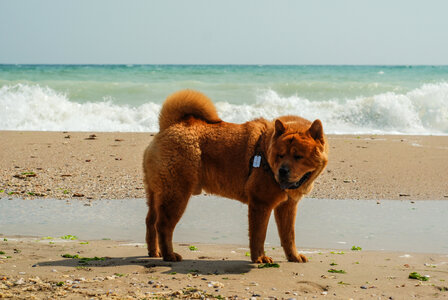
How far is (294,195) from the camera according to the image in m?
5.34

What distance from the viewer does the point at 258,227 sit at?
538 centimetres

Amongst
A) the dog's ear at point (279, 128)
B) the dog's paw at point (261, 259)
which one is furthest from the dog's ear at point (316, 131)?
the dog's paw at point (261, 259)

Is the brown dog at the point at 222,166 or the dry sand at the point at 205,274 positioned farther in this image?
the brown dog at the point at 222,166

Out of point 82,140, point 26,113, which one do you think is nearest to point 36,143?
point 82,140

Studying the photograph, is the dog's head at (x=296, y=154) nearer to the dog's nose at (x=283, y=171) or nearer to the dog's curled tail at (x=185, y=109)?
the dog's nose at (x=283, y=171)

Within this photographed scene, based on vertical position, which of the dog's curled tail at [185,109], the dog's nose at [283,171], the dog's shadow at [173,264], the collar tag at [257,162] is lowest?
the dog's shadow at [173,264]

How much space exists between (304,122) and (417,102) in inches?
707

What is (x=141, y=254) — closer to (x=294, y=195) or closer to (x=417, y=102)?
(x=294, y=195)

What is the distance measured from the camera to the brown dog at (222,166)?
5227 mm

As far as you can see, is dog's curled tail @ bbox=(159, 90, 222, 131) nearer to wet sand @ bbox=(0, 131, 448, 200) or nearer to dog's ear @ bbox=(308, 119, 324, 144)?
dog's ear @ bbox=(308, 119, 324, 144)

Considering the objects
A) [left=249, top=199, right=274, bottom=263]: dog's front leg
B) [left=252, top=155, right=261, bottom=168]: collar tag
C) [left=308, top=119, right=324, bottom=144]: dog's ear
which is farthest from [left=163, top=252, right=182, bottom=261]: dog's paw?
[left=308, top=119, right=324, bottom=144]: dog's ear

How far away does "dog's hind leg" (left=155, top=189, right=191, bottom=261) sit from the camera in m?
5.46

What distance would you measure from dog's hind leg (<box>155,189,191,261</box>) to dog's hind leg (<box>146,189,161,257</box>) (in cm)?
19

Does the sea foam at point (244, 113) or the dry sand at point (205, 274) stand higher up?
the sea foam at point (244, 113)
